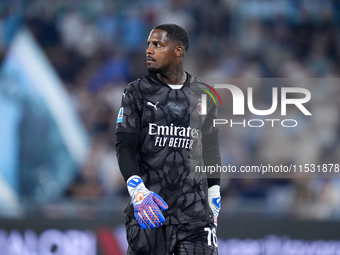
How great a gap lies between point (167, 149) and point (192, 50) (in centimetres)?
542

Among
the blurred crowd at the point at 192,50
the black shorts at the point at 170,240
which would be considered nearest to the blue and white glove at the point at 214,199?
the black shorts at the point at 170,240

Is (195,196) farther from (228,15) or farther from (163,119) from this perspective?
(228,15)

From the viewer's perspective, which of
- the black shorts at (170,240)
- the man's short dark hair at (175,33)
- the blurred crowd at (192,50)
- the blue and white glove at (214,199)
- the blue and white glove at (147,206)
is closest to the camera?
the blue and white glove at (147,206)

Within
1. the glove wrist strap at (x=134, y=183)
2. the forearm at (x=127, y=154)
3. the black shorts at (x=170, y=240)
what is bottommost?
the black shorts at (x=170, y=240)

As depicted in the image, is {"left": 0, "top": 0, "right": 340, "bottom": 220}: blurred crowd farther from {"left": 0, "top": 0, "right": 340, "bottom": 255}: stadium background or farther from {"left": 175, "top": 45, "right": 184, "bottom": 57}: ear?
{"left": 175, "top": 45, "right": 184, "bottom": 57}: ear

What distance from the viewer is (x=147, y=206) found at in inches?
139

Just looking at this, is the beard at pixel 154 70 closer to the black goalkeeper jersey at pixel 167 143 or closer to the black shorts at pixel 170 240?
the black goalkeeper jersey at pixel 167 143

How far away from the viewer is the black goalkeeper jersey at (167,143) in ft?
12.7

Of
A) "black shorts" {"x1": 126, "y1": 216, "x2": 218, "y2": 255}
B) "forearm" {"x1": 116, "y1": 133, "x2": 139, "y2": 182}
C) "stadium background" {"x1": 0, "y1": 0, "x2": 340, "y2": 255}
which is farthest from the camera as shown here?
"stadium background" {"x1": 0, "y1": 0, "x2": 340, "y2": 255}

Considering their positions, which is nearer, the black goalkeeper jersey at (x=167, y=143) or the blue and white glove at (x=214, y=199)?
the black goalkeeper jersey at (x=167, y=143)

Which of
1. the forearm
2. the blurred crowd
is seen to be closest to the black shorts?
the forearm

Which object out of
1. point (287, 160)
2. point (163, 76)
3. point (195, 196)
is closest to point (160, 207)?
point (195, 196)

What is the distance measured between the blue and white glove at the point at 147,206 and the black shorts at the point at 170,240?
0.23 metres

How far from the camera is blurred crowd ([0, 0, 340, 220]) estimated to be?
312 inches
